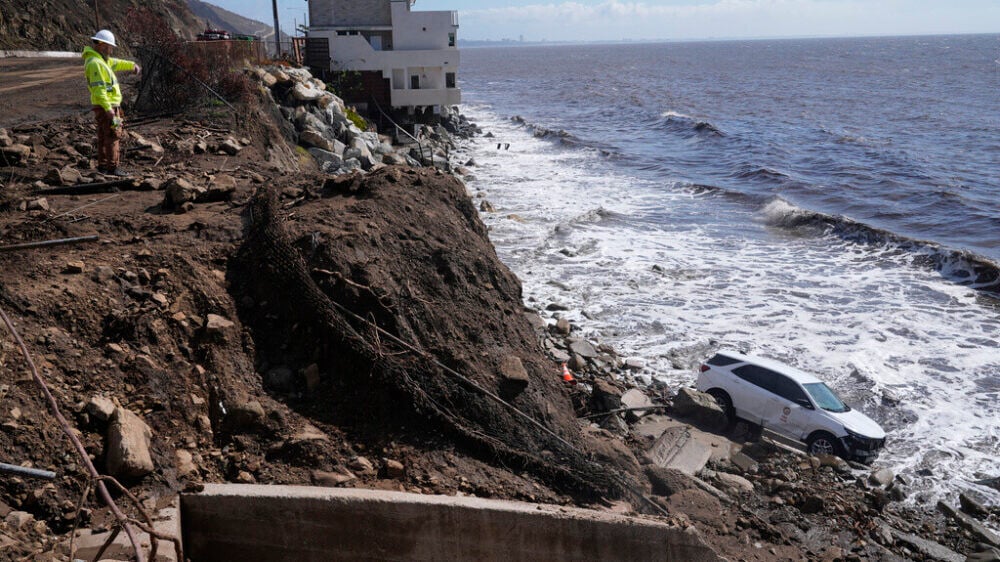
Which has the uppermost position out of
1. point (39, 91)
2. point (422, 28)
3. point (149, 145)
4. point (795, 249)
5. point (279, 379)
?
point (422, 28)

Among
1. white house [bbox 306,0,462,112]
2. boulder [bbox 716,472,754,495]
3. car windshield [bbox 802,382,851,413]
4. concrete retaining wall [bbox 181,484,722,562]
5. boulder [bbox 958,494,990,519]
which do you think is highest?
white house [bbox 306,0,462,112]

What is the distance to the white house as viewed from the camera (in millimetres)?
34406

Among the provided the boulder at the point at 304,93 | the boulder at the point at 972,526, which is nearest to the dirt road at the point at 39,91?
the boulder at the point at 304,93

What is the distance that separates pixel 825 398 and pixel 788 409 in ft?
2.18

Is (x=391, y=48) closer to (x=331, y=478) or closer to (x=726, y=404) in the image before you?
(x=726, y=404)

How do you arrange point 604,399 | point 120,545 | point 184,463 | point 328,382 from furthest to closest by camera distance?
point 604,399
point 328,382
point 184,463
point 120,545

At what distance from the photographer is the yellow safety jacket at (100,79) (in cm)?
→ 1098

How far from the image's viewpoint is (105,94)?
11.1 metres

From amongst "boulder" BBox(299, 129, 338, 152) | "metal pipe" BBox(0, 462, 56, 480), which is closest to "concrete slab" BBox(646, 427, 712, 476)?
"metal pipe" BBox(0, 462, 56, 480)

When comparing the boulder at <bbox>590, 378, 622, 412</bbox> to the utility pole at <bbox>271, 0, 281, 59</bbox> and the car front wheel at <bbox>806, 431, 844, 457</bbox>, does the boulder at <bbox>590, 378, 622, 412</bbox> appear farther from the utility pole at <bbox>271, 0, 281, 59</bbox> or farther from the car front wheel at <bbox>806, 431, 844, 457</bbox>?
the utility pole at <bbox>271, 0, 281, 59</bbox>

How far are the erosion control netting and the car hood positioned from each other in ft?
17.0

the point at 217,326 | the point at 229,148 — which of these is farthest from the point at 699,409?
the point at 229,148

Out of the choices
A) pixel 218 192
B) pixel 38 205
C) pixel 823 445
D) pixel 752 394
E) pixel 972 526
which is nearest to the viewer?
pixel 38 205

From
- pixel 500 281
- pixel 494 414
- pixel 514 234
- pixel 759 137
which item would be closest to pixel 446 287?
pixel 500 281
